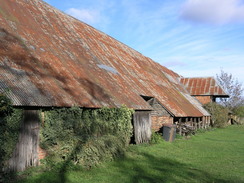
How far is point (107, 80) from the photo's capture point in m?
13.0

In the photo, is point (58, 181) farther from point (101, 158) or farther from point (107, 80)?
point (107, 80)

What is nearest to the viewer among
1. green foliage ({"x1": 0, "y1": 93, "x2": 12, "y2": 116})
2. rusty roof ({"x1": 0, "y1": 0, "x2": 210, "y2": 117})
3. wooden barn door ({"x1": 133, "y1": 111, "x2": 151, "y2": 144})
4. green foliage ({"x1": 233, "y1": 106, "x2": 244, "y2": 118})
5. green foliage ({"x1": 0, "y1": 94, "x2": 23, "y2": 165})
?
green foliage ({"x1": 0, "y1": 93, "x2": 12, "y2": 116})

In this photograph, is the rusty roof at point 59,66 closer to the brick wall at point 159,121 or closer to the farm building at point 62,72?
the farm building at point 62,72

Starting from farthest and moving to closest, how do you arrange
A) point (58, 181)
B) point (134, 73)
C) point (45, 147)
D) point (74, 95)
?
1. point (134, 73)
2. point (74, 95)
3. point (45, 147)
4. point (58, 181)

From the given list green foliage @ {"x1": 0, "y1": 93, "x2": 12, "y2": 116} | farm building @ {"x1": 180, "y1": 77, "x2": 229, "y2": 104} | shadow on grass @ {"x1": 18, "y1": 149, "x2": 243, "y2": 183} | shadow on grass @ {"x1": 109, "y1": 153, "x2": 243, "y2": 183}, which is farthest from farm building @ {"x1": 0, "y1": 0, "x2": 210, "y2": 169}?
farm building @ {"x1": 180, "y1": 77, "x2": 229, "y2": 104}

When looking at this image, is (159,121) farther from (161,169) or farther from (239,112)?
(239,112)

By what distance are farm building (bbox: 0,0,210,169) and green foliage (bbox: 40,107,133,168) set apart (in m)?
0.34

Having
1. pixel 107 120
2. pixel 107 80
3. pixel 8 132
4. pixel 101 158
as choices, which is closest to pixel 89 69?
pixel 107 80

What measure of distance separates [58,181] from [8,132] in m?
1.90

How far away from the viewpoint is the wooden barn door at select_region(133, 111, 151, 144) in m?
12.0

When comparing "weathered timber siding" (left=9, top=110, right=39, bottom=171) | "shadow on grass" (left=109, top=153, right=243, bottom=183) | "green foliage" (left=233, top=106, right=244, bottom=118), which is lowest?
"shadow on grass" (left=109, top=153, right=243, bottom=183)

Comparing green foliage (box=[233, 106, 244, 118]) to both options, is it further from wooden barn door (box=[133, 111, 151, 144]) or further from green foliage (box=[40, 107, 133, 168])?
green foliage (box=[40, 107, 133, 168])

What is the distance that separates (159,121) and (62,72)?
7.72 meters

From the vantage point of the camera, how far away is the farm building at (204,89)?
29469 millimetres
